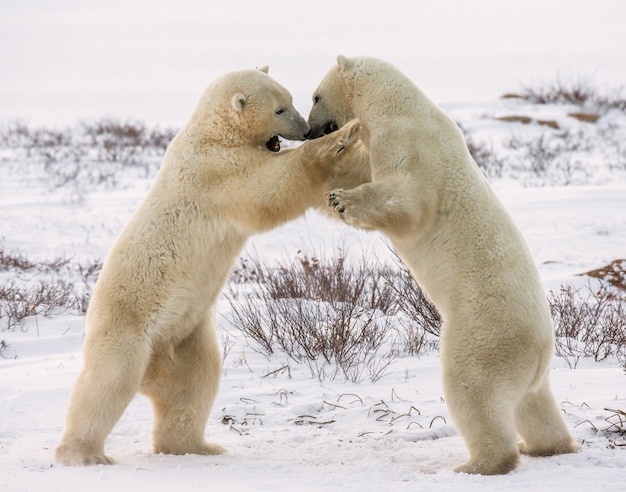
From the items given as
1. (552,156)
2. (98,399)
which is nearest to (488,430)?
(98,399)

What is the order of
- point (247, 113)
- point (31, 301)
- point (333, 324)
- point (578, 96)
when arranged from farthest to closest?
point (578, 96) < point (31, 301) < point (333, 324) < point (247, 113)

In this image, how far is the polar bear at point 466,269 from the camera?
337 cm

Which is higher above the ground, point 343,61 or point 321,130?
point 343,61

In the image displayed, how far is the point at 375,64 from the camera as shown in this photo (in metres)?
4.08

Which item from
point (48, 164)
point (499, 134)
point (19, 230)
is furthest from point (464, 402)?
point (499, 134)

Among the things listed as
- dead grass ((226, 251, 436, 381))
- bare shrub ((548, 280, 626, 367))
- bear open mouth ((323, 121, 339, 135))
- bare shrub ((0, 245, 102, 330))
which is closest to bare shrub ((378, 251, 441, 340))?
dead grass ((226, 251, 436, 381))

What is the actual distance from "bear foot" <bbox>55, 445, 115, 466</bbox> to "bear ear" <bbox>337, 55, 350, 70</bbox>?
222cm

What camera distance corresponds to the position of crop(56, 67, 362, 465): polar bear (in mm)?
3770

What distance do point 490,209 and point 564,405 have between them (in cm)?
140

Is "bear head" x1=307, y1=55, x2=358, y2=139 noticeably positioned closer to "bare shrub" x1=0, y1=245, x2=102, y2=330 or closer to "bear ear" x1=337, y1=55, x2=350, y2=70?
"bear ear" x1=337, y1=55, x2=350, y2=70

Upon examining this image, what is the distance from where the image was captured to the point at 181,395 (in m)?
4.03

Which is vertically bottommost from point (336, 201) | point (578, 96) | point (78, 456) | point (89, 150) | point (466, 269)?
point (78, 456)

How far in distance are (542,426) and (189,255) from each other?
1.84 meters

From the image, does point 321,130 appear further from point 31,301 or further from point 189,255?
point 31,301
